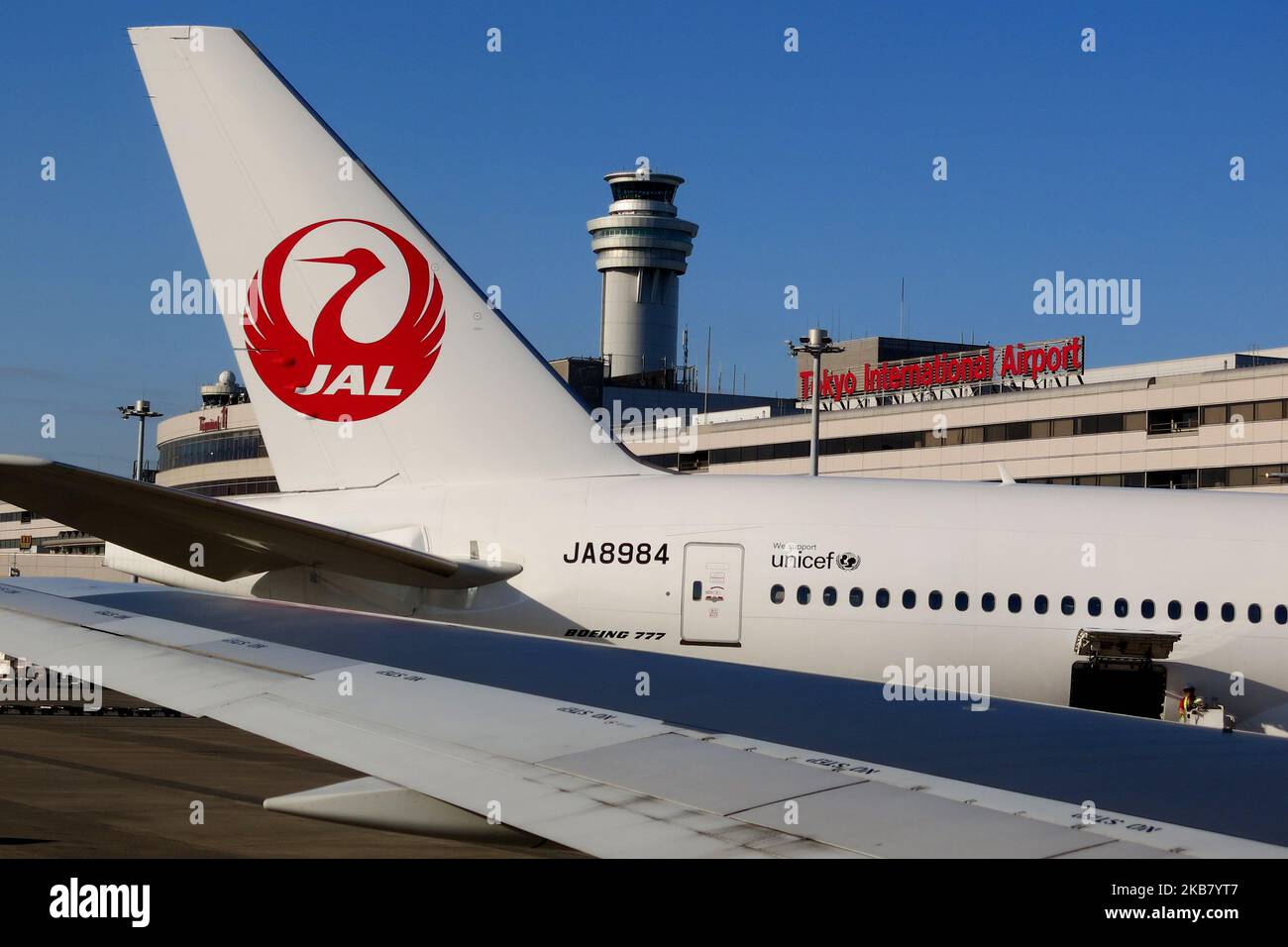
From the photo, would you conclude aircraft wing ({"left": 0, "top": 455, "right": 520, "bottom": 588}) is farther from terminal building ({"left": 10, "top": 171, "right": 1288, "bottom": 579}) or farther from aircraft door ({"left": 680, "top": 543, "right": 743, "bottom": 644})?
terminal building ({"left": 10, "top": 171, "right": 1288, "bottom": 579})

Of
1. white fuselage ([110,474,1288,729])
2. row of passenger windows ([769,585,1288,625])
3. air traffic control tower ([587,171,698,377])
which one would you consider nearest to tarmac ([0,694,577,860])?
white fuselage ([110,474,1288,729])

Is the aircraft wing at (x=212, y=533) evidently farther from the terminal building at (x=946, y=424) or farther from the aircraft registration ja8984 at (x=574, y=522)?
the terminal building at (x=946, y=424)

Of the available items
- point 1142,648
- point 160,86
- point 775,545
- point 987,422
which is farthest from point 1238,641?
point 987,422

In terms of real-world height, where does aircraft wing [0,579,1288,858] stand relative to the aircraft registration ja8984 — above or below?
below

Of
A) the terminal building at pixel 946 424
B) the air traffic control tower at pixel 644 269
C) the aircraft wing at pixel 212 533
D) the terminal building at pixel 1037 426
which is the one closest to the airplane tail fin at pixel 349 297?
the aircraft wing at pixel 212 533

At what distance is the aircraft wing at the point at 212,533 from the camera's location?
10.9m

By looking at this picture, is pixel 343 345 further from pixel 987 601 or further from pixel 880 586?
pixel 987 601

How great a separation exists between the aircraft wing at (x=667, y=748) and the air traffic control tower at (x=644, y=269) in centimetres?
17692

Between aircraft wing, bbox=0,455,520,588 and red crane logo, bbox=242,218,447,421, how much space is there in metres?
2.88

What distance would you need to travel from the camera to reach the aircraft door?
1652 cm

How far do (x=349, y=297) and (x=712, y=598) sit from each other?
A: 653 centimetres

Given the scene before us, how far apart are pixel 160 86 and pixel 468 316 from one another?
5.39 metres

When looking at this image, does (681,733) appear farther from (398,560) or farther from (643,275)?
(643,275)
